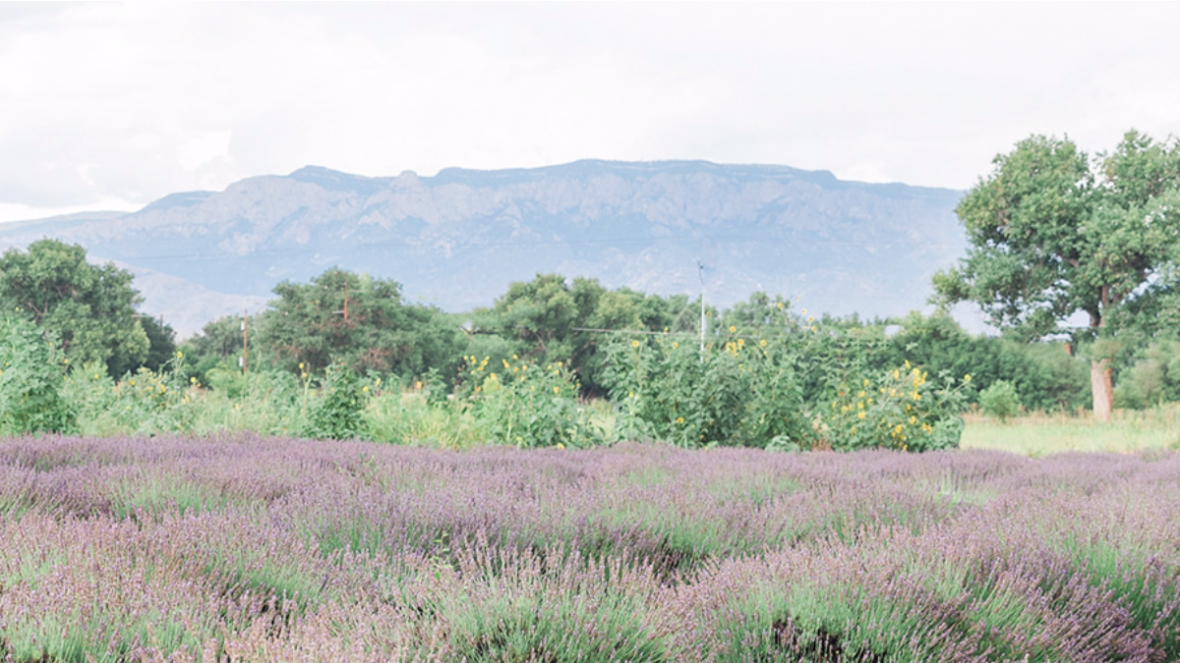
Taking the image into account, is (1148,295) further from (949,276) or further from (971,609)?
(971,609)

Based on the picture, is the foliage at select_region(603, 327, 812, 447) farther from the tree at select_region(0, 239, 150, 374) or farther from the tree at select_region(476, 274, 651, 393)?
the tree at select_region(0, 239, 150, 374)

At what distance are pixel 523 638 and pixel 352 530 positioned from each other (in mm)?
Answer: 1210

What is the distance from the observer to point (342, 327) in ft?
147

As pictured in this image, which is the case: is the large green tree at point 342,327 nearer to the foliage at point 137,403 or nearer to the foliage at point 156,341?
the foliage at point 156,341

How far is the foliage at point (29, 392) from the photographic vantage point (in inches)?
278

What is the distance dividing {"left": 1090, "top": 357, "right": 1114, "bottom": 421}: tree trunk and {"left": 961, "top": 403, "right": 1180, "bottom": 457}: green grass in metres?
0.40

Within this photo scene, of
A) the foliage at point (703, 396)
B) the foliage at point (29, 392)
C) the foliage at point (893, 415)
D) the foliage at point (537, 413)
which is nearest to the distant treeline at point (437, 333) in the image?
the foliage at point (893, 415)

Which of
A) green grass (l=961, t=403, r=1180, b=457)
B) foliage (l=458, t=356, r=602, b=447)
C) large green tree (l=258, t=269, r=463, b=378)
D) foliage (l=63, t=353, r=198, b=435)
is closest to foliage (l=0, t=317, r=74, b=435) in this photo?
foliage (l=63, t=353, r=198, b=435)

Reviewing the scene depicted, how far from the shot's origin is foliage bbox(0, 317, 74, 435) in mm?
7066

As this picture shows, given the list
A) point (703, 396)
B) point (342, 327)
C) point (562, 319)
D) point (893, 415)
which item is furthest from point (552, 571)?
point (562, 319)

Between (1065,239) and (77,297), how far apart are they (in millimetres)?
48320

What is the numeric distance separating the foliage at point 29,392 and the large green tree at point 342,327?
3627cm

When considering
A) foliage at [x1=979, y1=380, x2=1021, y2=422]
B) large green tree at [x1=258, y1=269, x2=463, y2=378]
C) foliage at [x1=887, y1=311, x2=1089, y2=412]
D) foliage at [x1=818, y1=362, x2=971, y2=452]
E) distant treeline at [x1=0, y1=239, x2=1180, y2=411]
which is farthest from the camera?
large green tree at [x1=258, y1=269, x2=463, y2=378]

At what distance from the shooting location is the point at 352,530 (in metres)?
3.02
